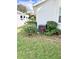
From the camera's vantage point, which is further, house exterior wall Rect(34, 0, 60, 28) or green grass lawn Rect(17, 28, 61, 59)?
house exterior wall Rect(34, 0, 60, 28)

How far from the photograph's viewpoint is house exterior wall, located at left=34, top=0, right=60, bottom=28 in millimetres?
8375

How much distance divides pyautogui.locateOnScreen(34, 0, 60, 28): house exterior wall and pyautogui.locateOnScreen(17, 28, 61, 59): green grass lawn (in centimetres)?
85

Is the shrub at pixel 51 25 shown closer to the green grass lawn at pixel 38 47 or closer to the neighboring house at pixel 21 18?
the green grass lawn at pixel 38 47

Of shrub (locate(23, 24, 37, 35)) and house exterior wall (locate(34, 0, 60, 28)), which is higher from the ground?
house exterior wall (locate(34, 0, 60, 28))

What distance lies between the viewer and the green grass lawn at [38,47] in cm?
581

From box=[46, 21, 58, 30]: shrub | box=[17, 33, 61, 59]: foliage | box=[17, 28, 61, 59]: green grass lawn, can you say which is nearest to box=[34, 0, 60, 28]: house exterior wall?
box=[46, 21, 58, 30]: shrub

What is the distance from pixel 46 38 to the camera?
7539mm

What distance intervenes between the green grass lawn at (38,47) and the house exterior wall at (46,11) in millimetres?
845

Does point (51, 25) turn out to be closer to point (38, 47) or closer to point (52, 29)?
point (52, 29)

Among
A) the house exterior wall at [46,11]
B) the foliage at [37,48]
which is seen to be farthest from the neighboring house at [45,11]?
the foliage at [37,48]

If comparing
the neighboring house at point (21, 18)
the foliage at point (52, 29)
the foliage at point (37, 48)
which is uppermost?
the neighboring house at point (21, 18)

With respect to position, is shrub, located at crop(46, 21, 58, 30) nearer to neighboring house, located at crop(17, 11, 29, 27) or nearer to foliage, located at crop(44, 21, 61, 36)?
foliage, located at crop(44, 21, 61, 36)

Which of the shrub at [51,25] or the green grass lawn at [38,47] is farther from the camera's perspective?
the shrub at [51,25]
